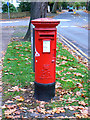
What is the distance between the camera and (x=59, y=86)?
5.15 meters

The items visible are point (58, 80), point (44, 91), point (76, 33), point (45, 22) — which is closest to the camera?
point (45, 22)

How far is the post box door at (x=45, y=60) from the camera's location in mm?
4289

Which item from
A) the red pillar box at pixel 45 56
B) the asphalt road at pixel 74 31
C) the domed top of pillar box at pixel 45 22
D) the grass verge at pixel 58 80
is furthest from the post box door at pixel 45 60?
the asphalt road at pixel 74 31

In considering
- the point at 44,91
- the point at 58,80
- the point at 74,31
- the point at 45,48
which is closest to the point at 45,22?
the point at 45,48

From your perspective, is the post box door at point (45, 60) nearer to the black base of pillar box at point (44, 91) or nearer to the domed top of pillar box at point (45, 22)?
the black base of pillar box at point (44, 91)

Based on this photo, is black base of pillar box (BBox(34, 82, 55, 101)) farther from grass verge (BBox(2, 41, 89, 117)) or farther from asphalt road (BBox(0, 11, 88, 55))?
asphalt road (BBox(0, 11, 88, 55))

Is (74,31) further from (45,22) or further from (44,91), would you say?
(45,22)

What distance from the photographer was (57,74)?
6.02 m

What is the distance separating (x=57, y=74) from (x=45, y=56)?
1.79m

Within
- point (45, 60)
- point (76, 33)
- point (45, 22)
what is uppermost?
point (45, 22)

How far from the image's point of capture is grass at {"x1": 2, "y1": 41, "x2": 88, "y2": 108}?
185 inches

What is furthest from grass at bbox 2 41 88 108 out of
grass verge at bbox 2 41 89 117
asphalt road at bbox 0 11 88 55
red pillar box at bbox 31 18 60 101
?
asphalt road at bbox 0 11 88 55

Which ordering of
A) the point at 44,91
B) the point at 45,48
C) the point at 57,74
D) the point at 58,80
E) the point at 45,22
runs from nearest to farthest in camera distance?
the point at 45,22, the point at 45,48, the point at 44,91, the point at 58,80, the point at 57,74

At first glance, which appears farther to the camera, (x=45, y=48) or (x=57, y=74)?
(x=57, y=74)
